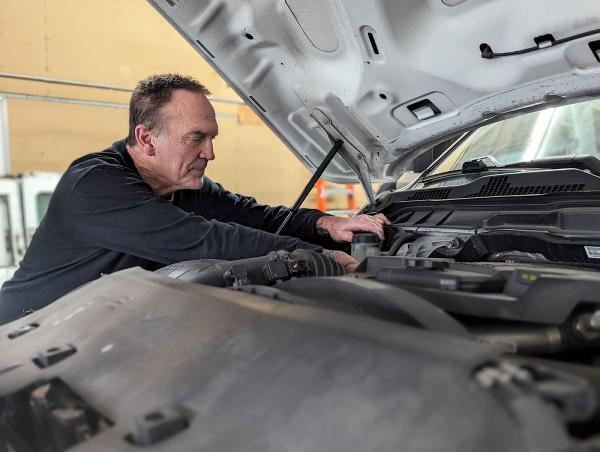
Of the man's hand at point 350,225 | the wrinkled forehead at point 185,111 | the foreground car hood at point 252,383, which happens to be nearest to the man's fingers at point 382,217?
the man's hand at point 350,225

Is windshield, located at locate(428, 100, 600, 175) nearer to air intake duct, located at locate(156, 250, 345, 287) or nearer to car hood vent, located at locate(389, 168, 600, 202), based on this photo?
car hood vent, located at locate(389, 168, 600, 202)

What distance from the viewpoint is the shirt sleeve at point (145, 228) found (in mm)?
1564

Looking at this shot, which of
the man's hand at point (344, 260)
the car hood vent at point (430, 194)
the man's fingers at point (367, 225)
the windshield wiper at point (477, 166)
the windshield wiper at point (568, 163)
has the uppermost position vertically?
the windshield wiper at point (568, 163)

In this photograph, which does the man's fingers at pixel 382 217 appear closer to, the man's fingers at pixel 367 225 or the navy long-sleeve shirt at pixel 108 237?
the man's fingers at pixel 367 225

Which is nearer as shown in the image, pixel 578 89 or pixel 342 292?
pixel 342 292

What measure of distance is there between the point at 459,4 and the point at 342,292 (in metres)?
1.01

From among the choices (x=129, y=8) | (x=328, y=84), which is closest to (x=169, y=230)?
(x=328, y=84)

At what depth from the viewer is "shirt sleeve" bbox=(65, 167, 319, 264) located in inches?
61.6

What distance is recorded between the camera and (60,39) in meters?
4.44

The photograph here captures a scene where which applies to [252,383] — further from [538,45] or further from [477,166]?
[477,166]

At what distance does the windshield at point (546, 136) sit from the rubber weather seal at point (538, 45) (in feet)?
1.44

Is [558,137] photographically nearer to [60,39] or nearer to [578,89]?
[578,89]

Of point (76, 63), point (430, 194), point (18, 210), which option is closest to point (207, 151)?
point (430, 194)

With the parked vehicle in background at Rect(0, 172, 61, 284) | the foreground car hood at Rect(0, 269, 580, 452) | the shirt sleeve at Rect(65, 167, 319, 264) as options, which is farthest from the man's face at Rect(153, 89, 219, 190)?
the parked vehicle in background at Rect(0, 172, 61, 284)
